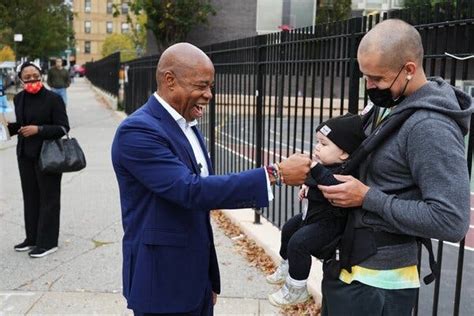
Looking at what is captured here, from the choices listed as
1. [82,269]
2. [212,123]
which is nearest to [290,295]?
[82,269]

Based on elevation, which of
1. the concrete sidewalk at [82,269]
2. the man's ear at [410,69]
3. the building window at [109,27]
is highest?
the building window at [109,27]

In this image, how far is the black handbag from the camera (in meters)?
5.54

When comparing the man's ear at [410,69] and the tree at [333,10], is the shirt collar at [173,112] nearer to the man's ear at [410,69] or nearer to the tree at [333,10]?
the man's ear at [410,69]

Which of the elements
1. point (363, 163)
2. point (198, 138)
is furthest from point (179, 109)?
point (363, 163)

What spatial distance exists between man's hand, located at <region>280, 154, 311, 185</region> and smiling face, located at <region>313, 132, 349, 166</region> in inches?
2.7

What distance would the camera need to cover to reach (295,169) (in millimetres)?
2342

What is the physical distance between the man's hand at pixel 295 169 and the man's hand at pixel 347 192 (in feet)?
0.54

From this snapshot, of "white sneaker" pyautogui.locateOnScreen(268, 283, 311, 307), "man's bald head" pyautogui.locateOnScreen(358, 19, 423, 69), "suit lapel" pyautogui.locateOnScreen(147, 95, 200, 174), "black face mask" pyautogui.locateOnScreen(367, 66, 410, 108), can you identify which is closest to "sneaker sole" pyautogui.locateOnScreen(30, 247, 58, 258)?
"white sneaker" pyautogui.locateOnScreen(268, 283, 311, 307)

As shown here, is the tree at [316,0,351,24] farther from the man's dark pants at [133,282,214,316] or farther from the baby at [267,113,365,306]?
the baby at [267,113,365,306]

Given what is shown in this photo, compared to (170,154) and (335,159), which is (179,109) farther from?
(335,159)

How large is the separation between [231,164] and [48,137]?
9.58 ft

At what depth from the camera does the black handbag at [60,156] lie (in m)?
5.54

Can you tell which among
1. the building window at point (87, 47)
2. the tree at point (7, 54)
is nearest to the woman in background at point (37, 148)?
the tree at point (7, 54)

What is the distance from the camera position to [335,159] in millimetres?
2328
